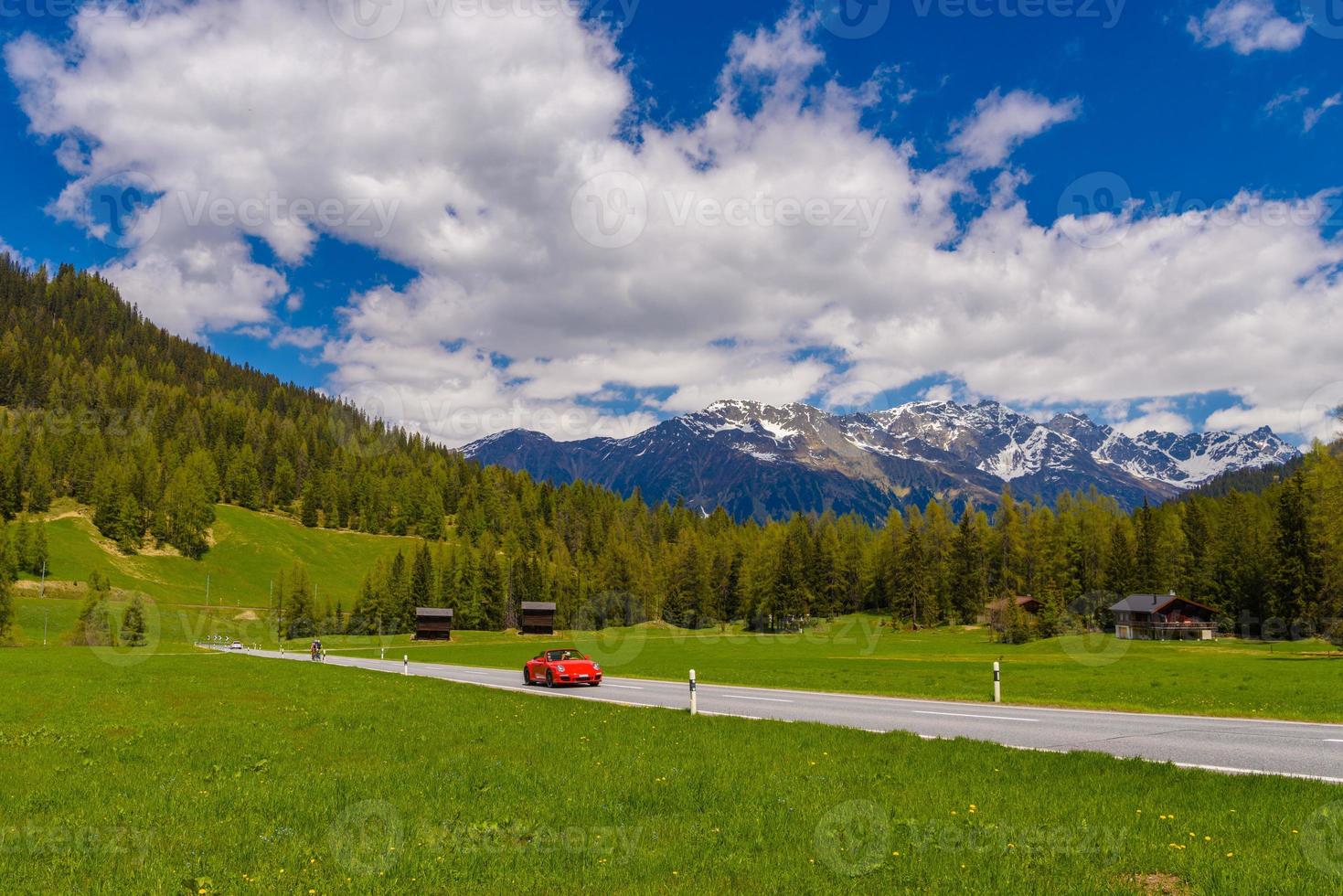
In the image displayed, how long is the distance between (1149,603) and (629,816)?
116 m

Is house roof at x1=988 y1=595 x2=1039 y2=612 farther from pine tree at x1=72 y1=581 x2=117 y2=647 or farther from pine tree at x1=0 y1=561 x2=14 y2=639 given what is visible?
pine tree at x1=0 y1=561 x2=14 y2=639

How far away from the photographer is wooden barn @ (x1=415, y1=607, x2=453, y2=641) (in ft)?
421

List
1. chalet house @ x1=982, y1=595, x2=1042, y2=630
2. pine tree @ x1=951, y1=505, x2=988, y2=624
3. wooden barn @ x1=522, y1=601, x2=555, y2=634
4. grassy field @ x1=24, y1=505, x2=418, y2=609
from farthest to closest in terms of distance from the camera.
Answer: grassy field @ x1=24, y1=505, x2=418, y2=609, wooden barn @ x1=522, y1=601, x2=555, y2=634, pine tree @ x1=951, y1=505, x2=988, y2=624, chalet house @ x1=982, y1=595, x2=1042, y2=630

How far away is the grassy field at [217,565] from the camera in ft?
495

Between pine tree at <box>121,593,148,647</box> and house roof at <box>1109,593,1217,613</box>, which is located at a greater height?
house roof at <box>1109,593,1217,613</box>

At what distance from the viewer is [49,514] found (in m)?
169

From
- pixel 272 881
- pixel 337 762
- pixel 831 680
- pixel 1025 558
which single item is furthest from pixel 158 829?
pixel 1025 558

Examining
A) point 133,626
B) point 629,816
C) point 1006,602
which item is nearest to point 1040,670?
point 629,816

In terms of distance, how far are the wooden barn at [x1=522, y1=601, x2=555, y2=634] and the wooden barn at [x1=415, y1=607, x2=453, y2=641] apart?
1481 cm

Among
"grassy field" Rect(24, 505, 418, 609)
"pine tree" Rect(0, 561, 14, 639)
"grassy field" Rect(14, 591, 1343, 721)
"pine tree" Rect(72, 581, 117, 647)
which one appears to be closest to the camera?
"grassy field" Rect(14, 591, 1343, 721)

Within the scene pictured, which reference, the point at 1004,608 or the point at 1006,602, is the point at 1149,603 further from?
the point at 1004,608

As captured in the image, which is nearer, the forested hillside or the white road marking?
the white road marking

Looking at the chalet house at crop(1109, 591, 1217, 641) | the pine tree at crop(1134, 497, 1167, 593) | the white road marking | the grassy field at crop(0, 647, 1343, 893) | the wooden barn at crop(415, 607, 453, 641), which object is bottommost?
the wooden barn at crop(415, 607, 453, 641)

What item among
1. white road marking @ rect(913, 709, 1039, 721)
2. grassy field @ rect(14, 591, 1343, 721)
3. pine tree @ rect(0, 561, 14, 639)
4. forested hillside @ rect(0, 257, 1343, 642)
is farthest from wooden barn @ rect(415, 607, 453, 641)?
white road marking @ rect(913, 709, 1039, 721)
